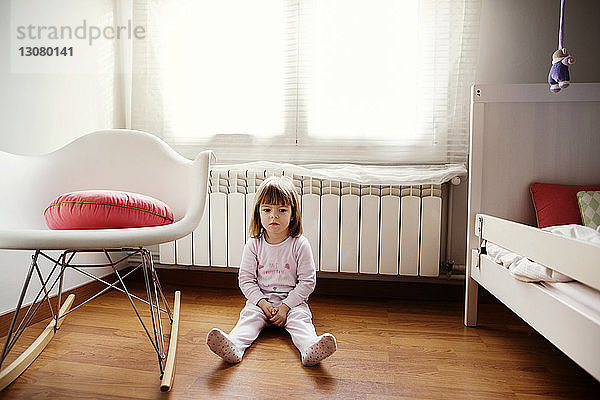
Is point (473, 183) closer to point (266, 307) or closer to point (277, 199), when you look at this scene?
point (277, 199)

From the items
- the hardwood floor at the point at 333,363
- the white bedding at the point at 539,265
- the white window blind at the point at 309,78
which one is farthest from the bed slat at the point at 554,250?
the white window blind at the point at 309,78

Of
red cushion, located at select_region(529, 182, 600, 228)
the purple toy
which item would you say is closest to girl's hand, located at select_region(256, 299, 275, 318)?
red cushion, located at select_region(529, 182, 600, 228)

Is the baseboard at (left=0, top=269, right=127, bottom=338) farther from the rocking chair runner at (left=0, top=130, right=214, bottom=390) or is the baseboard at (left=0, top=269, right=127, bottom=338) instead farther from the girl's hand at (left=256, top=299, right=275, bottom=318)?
the girl's hand at (left=256, top=299, right=275, bottom=318)

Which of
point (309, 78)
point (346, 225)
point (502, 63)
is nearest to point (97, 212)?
point (346, 225)

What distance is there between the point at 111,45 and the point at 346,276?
1.54 metres

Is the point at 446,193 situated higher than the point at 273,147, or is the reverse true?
the point at 273,147

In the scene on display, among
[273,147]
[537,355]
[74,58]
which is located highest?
[74,58]

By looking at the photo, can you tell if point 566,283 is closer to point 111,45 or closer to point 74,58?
point 74,58

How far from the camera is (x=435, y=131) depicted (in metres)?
2.13

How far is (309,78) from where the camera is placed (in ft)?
7.26

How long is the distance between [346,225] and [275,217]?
0.47 m

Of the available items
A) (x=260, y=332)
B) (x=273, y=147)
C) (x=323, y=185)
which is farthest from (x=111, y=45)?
(x=260, y=332)

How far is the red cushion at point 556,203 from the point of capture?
5.40 ft

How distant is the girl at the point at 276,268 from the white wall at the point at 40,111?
2.61 feet
